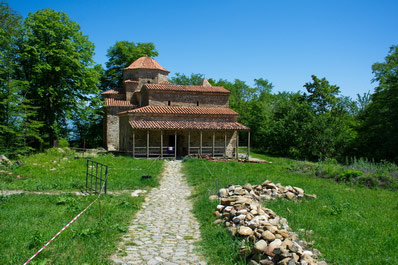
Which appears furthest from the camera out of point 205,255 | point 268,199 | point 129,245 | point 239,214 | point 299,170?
point 299,170

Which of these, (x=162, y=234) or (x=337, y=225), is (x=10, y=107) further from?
(x=337, y=225)

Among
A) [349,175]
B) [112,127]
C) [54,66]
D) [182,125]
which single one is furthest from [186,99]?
[349,175]

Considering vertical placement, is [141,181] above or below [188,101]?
below

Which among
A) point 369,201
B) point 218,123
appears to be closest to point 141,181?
point 369,201

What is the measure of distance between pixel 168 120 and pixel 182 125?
1434 millimetres

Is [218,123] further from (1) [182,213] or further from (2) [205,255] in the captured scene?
(2) [205,255]

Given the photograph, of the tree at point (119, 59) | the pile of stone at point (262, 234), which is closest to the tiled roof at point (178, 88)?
the tree at point (119, 59)

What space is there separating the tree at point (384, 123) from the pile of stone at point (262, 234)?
2513 centimetres

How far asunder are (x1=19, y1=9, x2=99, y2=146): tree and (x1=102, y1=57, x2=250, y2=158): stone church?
3.90 m

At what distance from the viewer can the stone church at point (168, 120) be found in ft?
82.3

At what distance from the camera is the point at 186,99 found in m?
28.5

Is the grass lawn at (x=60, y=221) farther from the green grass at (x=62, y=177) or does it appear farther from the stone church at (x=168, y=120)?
the stone church at (x=168, y=120)

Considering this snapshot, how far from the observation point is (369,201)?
10109 mm

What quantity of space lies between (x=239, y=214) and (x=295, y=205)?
7.58 ft
